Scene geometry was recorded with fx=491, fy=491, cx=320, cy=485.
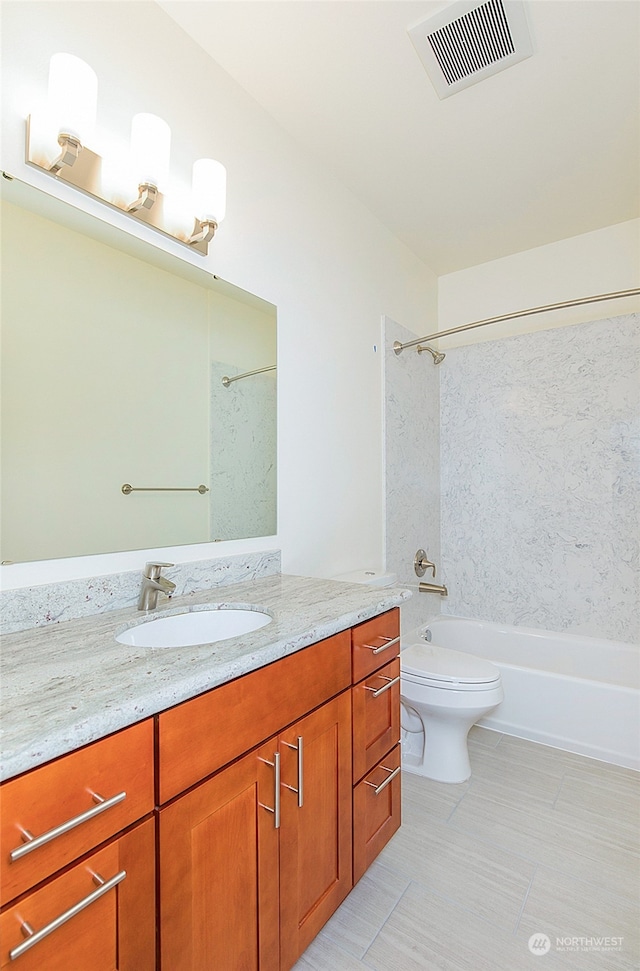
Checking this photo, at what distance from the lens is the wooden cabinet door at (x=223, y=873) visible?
2.57 ft

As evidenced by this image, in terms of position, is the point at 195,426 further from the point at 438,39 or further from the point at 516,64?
the point at 516,64

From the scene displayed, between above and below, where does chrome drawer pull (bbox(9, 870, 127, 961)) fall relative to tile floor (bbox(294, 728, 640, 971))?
above

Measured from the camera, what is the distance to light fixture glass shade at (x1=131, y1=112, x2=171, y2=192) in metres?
1.29

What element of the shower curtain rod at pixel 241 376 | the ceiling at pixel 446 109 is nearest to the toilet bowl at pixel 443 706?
the shower curtain rod at pixel 241 376

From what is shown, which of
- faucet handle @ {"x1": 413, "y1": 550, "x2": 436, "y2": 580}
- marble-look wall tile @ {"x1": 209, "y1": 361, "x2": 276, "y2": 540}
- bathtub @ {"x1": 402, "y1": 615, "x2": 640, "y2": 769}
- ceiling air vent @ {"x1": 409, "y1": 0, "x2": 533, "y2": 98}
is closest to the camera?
ceiling air vent @ {"x1": 409, "y1": 0, "x2": 533, "y2": 98}

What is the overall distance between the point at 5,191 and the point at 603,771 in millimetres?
2823

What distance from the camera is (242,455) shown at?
1.71 meters

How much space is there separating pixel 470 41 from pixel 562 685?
251 cm

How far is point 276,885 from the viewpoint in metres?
1.01

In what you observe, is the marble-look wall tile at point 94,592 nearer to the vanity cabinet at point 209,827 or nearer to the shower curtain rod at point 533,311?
the vanity cabinet at point 209,827

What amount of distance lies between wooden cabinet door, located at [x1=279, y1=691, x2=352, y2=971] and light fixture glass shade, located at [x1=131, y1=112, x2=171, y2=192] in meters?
1.42

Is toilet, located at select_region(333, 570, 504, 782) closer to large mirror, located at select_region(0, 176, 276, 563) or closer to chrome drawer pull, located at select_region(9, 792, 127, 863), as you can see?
large mirror, located at select_region(0, 176, 276, 563)

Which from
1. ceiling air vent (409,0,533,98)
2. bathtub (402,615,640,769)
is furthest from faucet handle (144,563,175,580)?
ceiling air vent (409,0,533,98)

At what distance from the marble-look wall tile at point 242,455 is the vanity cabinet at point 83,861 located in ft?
3.00
